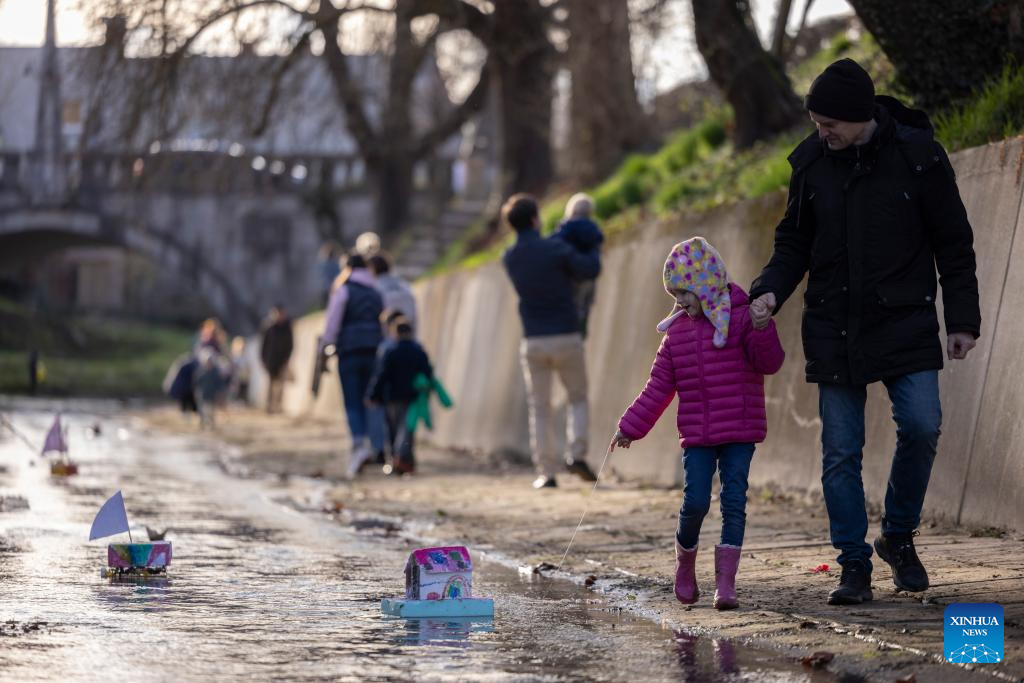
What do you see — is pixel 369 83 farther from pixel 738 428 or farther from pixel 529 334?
pixel 738 428

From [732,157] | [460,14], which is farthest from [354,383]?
[460,14]

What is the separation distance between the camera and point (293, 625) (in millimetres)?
6746

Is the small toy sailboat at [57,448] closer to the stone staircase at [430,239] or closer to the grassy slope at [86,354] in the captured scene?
the stone staircase at [430,239]

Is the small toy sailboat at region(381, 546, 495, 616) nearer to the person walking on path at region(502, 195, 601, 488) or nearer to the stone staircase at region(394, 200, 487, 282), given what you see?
the person walking on path at region(502, 195, 601, 488)

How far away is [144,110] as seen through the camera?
23125 millimetres

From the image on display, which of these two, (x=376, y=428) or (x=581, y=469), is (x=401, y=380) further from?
(x=581, y=469)

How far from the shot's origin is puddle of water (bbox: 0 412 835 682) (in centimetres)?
580

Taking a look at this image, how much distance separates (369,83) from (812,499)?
24.4m

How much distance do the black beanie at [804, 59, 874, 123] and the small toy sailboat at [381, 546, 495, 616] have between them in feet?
6.75

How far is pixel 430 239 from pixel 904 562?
26567 mm

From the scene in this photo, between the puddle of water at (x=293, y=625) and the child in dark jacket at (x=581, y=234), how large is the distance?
11.6ft

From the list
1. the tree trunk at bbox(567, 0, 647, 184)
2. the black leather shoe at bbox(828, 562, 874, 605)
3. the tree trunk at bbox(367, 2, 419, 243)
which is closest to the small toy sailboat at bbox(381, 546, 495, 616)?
the black leather shoe at bbox(828, 562, 874, 605)

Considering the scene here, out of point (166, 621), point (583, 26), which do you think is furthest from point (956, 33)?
point (583, 26)

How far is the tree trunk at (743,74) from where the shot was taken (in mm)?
15797
